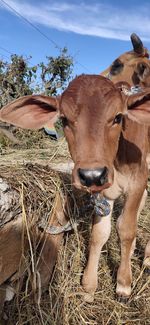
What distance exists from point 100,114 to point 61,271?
150cm

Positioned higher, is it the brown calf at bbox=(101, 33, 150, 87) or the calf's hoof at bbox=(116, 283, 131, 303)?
the brown calf at bbox=(101, 33, 150, 87)

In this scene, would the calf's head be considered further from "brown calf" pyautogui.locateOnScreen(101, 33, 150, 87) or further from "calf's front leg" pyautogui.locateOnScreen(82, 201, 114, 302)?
"brown calf" pyautogui.locateOnScreen(101, 33, 150, 87)

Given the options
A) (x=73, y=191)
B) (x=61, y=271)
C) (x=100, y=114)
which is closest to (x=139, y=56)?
(x=73, y=191)

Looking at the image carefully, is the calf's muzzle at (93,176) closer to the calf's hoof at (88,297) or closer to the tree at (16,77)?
the calf's hoof at (88,297)

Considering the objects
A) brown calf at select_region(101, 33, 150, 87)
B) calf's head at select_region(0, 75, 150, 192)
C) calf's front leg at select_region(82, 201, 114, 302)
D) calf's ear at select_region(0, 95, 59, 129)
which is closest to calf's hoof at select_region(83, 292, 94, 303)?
calf's front leg at select_region(82, 201, 114, 302)

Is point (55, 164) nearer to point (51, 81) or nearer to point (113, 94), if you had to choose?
point (113, 94)

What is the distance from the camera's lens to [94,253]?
156 inches

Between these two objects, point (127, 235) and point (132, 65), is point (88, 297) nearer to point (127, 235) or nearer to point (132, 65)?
point (127, 235)

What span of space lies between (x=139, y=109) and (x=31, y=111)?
0.80m

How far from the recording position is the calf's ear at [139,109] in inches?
128

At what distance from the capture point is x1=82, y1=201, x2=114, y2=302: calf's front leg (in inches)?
151

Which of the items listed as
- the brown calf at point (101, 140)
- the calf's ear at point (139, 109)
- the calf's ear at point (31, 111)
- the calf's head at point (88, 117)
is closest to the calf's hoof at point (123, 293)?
the brown calf at point (101, 140)

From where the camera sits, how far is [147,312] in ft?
12.0

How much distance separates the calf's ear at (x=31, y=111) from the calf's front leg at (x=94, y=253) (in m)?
1.12
